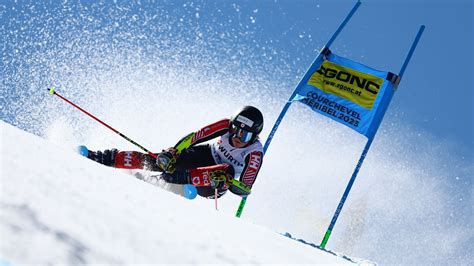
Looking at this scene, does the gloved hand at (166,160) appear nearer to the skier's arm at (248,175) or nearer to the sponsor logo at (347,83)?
the skier's arm at (248,175)

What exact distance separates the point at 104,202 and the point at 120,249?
47 cm

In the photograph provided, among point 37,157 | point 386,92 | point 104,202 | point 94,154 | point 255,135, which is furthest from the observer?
point 386,92

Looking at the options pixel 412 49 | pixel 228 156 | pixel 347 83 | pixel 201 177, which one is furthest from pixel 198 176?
pixel 412 49

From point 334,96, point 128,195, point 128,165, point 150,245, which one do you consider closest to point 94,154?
point 128,165

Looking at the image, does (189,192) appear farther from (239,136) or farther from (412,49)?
(412,49)

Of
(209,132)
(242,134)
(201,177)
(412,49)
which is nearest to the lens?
(201,177)

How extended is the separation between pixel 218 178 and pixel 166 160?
2.53ft

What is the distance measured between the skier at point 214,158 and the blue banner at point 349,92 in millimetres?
1801

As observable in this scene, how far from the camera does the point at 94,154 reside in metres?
6.53

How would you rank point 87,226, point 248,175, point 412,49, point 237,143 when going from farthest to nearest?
point 412,49 < point 237,143 < point 248,175 < point 87,226

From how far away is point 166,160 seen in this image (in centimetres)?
683

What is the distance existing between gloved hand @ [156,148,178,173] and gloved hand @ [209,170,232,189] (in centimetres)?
63

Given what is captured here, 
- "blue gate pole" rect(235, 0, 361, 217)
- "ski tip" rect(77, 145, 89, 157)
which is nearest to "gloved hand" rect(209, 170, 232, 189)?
"blue gate pole" rect(235, 0, 361, 217)

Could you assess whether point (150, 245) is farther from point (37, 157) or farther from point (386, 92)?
point (386, 92)
